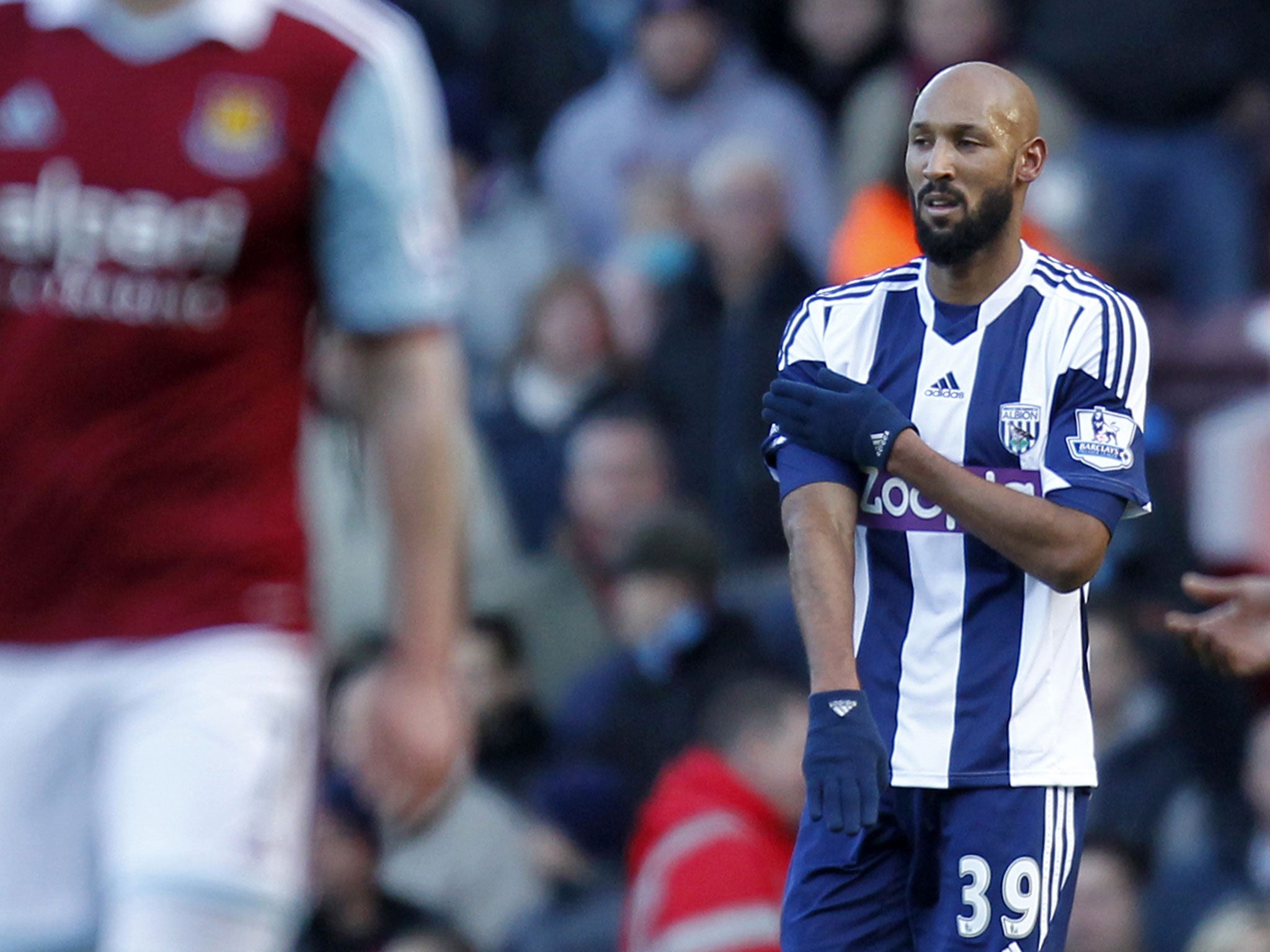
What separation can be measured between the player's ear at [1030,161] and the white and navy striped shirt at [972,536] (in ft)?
0.77

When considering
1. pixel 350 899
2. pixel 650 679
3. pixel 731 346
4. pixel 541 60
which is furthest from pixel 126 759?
pixel 541 60

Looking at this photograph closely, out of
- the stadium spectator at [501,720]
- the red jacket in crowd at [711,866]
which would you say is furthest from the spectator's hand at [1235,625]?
the stadium spectator at [501,720]

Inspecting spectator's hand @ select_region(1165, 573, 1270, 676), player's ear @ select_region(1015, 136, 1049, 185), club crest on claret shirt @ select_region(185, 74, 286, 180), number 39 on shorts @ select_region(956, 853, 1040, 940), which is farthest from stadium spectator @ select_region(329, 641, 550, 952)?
player's ear @ select_region(1015, 136, 1049, 185)

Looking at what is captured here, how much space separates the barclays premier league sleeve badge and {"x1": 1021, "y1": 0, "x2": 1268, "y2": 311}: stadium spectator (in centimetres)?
519

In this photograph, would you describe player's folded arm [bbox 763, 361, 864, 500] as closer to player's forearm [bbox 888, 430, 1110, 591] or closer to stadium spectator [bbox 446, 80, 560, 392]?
player's forearm [bbox 888, 430, 1110, 591]

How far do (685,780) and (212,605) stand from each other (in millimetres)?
2032

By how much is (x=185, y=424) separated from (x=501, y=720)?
455 centimetres

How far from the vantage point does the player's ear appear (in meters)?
3.16

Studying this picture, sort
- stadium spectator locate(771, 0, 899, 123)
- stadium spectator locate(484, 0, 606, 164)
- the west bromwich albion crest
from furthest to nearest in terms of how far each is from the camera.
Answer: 1. stadium spectator locate(484, 0, 606, 164)
2. stadium spectator locate(771, 0, 899, 123)
3. the west bromwich albion crest

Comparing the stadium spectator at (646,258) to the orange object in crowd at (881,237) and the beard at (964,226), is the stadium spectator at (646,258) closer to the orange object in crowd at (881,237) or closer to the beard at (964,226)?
the orange object in crowd at (881,237)

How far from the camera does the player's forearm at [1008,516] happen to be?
3215mm

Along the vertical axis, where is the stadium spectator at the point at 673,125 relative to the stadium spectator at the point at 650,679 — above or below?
above

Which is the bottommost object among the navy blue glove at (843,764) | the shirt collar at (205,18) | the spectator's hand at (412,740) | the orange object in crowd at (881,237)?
the spectator's hand at (412,740)

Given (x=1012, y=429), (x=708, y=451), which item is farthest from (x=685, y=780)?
(x=708, y=451)
